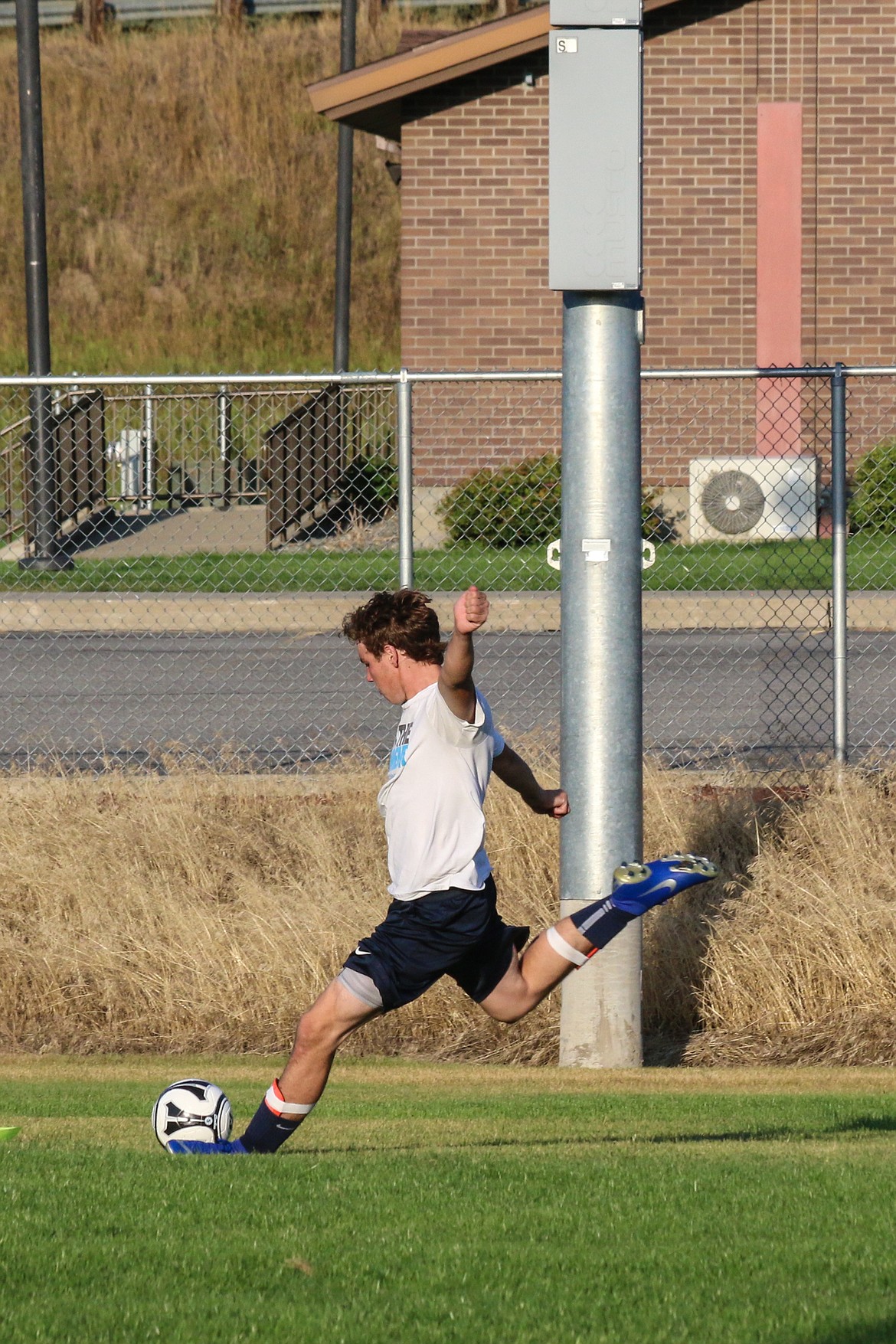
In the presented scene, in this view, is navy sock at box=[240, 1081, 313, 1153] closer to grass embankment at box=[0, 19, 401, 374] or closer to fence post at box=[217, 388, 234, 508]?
fence post at box=[217, 388, 234, 508]

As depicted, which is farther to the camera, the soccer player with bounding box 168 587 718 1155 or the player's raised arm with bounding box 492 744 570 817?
the player's raised arm with bounding box 492 744 570 817

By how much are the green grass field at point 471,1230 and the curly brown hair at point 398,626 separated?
142cm

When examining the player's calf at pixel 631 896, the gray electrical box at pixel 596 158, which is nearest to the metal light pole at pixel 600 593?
the gray electrical box at pixel 596 158

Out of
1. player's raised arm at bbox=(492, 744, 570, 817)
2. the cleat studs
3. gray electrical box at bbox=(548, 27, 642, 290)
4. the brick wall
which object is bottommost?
the cleat studs

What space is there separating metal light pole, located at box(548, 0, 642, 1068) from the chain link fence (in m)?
0.37

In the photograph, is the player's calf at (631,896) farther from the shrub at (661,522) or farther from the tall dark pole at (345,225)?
the tall dark pole at (345,225)

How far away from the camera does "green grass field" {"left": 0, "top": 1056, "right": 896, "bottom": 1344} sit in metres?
3.37

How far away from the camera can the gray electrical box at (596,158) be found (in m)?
6.26

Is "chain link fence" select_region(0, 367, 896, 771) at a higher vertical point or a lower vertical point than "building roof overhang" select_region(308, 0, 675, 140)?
lower

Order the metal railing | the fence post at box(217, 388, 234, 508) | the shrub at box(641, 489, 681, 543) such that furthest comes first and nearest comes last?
1. the metal railing
2. the fence post at box(217, 388, 234, 508)
3. the shrub at box(641, 489, 681, 543)

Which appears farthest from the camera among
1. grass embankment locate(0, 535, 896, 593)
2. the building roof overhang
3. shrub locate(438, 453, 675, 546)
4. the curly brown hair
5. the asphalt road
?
the building roof overhang

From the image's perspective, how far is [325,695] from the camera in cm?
1257

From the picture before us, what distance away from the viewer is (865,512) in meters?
18.3

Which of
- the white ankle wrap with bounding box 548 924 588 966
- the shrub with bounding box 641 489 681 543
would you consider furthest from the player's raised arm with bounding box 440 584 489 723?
the shrub with bounding box 641 489 681 543
